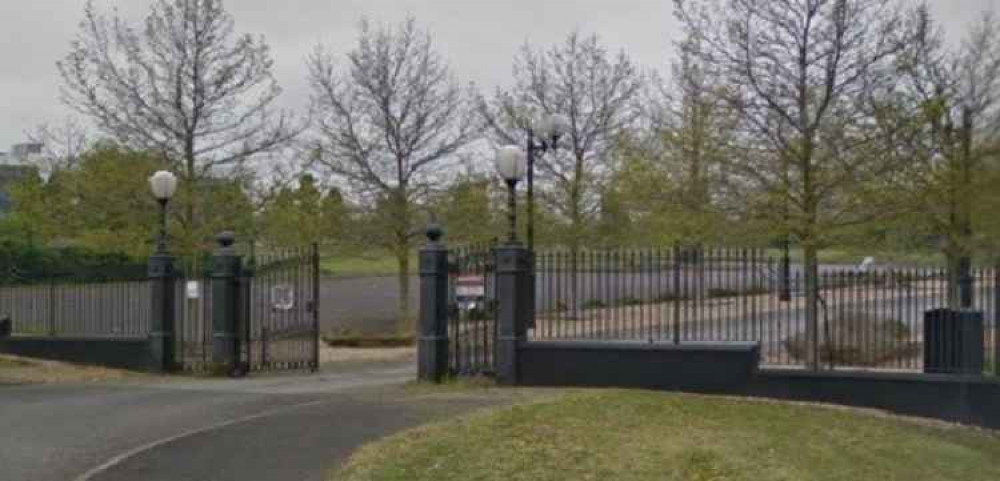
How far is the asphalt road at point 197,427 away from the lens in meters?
9.15

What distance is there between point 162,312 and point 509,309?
6.51m

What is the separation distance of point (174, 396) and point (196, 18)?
1074 cm

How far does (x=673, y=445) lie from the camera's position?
377 inches

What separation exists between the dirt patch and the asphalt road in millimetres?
979

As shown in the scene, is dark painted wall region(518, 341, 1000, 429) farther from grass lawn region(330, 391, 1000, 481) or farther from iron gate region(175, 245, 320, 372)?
iron gate region(175, 245, 320, 372)

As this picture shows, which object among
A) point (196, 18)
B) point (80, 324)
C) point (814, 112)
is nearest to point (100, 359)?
point (80, 324)

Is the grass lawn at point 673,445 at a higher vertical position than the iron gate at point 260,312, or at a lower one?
lower

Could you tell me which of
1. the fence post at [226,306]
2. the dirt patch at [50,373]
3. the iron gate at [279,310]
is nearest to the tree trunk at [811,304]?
the iron gate at [279,310]

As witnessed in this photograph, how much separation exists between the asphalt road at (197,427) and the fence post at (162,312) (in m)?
1.87

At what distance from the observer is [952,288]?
15.6 meters

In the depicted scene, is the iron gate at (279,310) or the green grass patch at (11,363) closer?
the iron gate at (279,310)

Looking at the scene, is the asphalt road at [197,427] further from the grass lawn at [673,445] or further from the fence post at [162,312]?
the fence post at [162,312]

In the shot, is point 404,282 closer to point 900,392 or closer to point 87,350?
point 87,350

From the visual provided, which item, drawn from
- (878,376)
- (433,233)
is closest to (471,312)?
(433,233)
